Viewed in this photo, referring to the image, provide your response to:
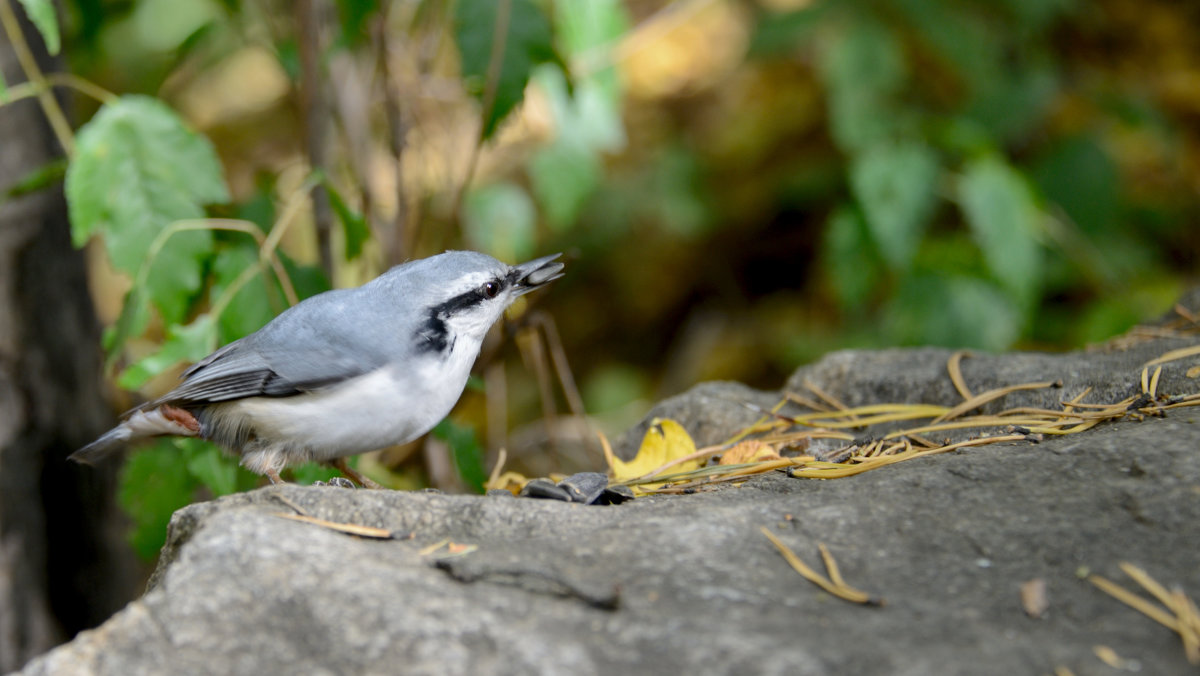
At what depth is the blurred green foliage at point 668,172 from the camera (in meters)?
3.12

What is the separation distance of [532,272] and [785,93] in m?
5.09

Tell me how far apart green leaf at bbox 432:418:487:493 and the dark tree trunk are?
1652 mm

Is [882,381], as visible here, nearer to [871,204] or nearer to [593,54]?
[871,204]

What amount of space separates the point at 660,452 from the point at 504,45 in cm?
143

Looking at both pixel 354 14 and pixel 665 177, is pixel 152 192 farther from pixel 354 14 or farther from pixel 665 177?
pixel 665 177

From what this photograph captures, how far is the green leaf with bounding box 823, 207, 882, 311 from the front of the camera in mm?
4539

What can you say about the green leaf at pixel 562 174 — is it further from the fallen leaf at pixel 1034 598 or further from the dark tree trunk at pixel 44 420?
the fallen leaf at pixel 1034 598

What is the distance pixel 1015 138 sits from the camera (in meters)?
5.92

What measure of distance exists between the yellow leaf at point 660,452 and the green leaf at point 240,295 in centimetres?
128

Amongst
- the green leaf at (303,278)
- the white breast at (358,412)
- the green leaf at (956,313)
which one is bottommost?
the green leaf at (956,313)

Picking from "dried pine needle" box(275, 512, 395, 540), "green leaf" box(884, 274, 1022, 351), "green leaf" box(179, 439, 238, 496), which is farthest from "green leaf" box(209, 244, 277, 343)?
"green leaf" box(884, 274, 1022, 351)

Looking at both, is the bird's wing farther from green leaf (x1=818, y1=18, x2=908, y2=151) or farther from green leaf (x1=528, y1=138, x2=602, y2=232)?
green leaf (x1=818, y1=18, x2=908, y2=151)

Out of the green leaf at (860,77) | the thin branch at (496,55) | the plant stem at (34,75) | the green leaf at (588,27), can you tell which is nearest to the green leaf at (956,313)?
the green leaf at (860,77)

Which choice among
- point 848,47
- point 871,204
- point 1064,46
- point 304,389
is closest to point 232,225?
point 304,389
